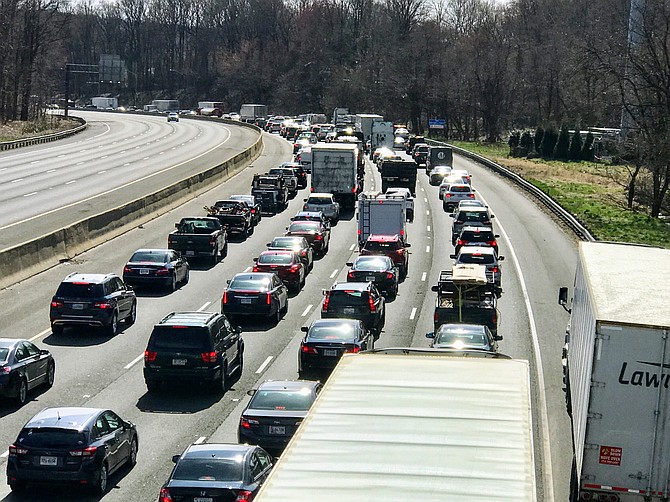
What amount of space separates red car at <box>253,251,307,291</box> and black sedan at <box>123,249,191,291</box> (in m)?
2.71

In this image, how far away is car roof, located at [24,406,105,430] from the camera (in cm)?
1767

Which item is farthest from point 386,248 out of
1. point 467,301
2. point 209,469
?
point 209,469

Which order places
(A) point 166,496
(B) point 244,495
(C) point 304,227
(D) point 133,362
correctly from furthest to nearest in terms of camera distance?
(C) point 304,227 < (D) point 133,362 < (B) point 244,495 < (A) point 166,496

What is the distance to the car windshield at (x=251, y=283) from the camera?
32094 mm

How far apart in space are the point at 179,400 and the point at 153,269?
474 inches

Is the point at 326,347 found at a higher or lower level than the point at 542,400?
higher

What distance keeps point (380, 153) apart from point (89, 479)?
250 feet

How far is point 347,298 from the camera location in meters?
30.6

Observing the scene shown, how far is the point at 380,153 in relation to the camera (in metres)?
92.4

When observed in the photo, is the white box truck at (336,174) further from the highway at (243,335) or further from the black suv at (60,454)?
the black suv at (60,454)

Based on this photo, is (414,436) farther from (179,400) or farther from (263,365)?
(263,365)

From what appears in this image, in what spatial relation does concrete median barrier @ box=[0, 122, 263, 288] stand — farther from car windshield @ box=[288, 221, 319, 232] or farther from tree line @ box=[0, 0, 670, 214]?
tree line @ box=[0, 0, 670, 214]

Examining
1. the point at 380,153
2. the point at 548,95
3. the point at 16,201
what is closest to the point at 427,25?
the point at 548,95

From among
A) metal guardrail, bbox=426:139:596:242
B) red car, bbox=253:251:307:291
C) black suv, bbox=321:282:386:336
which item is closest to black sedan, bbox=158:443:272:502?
black suv, bbox=321:282:386:336
